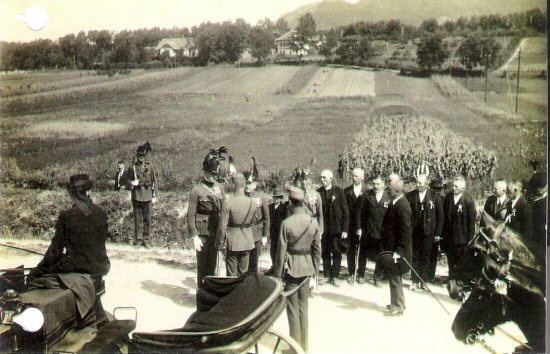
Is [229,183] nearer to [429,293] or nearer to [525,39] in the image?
[429,293]

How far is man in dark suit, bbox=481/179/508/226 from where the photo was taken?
624 centimetres

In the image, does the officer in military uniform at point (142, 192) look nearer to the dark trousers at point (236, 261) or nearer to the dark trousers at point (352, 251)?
the dark trousers at point (236, 261)

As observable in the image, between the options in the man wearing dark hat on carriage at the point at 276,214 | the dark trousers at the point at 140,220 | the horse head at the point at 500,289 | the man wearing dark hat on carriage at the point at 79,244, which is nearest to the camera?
the man wearing dark hat on carriage at the point at 79,244

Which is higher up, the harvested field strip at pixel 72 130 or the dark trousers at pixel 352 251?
the harvested field strip at pixel 72 130

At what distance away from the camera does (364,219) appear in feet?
22.3

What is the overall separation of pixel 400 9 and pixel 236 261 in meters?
3.22

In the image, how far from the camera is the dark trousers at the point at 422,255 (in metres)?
6.70

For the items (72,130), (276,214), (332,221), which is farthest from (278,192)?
(72,130)

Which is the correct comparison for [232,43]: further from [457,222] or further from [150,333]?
[150,333]

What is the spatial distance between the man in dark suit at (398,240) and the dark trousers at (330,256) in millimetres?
550

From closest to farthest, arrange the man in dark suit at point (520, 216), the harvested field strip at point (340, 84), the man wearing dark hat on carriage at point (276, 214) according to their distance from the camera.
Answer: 1. the man in dark suit at point (520, 216)
2. the man wearing dark hat on carriage at point (276, 214)
3. the harvested field strip at point (340, 84)

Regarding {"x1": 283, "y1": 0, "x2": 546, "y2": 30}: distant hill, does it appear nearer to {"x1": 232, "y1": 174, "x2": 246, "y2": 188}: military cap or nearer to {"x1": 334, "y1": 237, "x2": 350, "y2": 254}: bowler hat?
{"x1": 232, "y1": 174, "x2": 246, "y2": 188}: military cap

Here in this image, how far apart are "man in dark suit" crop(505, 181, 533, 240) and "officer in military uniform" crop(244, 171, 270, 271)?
2481mm

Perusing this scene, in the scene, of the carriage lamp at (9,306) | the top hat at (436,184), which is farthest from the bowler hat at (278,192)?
the carriage lamp at (9,306)
